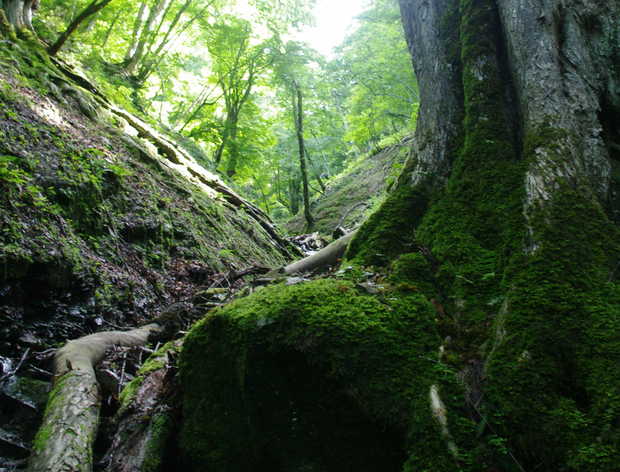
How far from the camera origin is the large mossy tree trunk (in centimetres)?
176

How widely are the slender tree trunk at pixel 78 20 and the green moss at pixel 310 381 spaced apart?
6.78m

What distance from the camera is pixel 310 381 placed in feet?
7.13

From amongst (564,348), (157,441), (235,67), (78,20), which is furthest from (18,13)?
(564,348)

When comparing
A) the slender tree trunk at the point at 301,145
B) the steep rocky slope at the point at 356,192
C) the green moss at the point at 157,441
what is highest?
the slender tree trunk at the point at 301,145

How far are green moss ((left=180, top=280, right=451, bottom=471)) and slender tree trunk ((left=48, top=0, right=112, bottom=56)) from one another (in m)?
6.78

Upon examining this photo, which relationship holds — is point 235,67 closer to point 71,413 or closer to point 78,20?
point 78,20

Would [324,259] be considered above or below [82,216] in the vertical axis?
below

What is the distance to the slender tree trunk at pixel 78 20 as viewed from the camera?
6740 mm

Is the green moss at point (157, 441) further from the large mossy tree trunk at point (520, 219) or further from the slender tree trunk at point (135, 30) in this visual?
the slender tree trunk at point (135, 30)

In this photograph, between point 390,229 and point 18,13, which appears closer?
point 390,229

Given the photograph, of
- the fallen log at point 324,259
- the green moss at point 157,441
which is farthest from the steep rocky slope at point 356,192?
the green moss at point 157,441

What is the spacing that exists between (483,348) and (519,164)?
1.49m

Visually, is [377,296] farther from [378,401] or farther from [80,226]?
[80,226]

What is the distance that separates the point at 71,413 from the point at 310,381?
1.63 meters
